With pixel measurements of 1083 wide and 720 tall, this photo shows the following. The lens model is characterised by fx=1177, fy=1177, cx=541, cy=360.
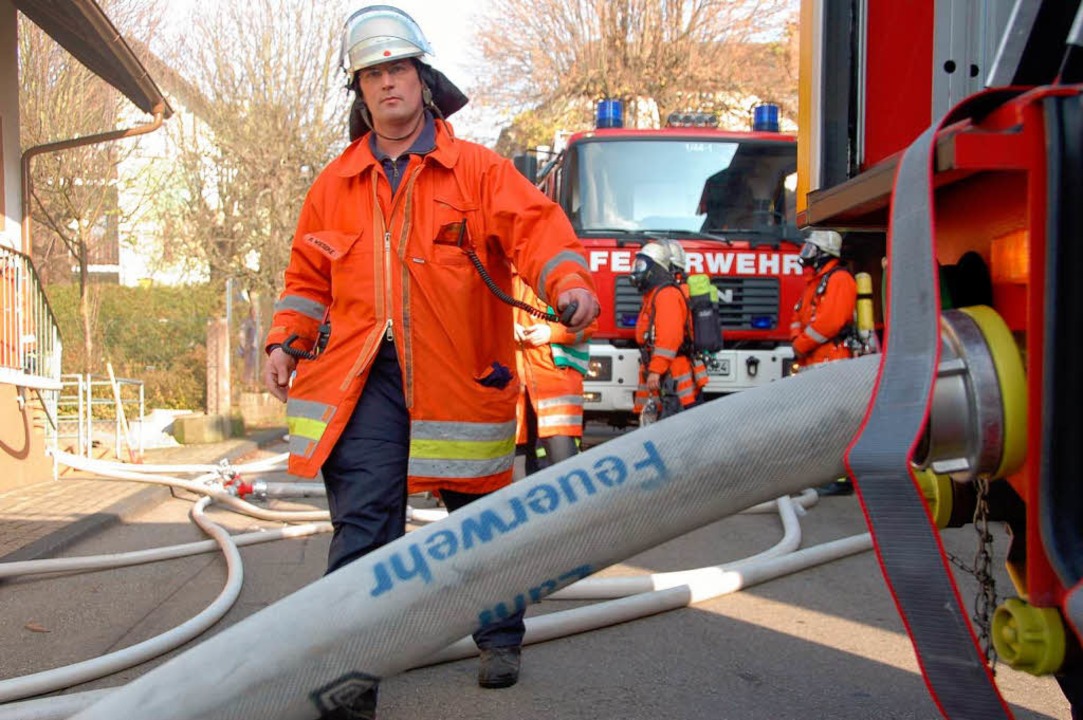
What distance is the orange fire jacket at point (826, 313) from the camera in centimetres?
870

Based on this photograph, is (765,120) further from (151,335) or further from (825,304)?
(151,335)

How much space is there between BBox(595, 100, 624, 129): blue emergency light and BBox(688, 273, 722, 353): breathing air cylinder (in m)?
2.17

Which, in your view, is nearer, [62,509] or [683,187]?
[62,509]

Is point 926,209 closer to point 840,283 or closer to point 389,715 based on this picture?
point 389,715

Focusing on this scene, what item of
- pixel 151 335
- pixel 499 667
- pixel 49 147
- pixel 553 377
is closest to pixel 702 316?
pixel 553 377

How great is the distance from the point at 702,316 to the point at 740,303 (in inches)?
49.4

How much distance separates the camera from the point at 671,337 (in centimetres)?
858

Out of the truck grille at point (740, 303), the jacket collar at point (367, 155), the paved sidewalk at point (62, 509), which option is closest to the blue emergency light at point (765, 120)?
the truck grille at point (740, 303)

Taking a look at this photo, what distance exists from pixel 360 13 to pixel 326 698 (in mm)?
2309

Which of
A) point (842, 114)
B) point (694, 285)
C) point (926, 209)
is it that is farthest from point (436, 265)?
point (694, 285)

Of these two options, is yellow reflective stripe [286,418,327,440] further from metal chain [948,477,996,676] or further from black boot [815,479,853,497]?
black boot [815,479,853,497]

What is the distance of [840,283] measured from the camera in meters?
8.74

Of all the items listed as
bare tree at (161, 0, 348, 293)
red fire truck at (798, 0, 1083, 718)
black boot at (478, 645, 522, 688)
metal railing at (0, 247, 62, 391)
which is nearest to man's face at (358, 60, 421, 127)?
black boot at (478, 645, 522, 688)

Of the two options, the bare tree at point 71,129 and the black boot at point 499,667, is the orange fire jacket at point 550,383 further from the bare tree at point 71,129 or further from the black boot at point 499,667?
the bare tree at point 71,129
